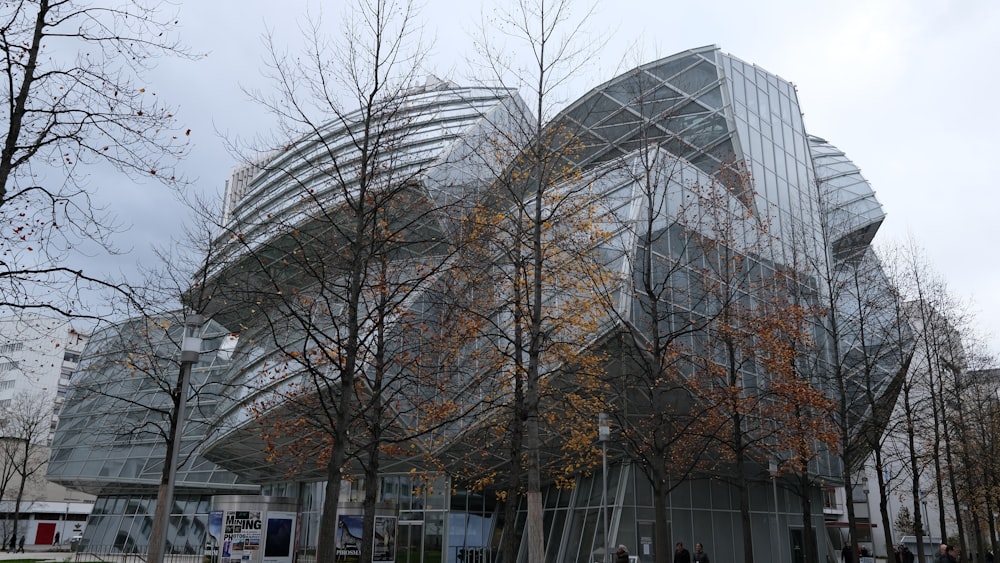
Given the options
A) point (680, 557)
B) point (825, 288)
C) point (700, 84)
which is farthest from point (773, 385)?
point (700, 84)

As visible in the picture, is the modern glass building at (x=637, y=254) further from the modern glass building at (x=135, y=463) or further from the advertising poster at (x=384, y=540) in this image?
the modern glass building at (x=135, y=463)

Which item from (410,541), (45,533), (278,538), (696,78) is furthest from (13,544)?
(696,78)

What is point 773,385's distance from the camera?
21.0 metres

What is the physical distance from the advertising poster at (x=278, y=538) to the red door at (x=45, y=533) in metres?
57.1

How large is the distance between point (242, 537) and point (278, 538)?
3.38 ft

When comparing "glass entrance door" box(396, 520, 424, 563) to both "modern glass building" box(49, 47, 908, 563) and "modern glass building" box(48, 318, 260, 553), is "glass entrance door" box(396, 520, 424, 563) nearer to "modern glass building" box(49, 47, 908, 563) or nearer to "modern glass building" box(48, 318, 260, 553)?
"modern glass building" box(49, 47, 908, 563)

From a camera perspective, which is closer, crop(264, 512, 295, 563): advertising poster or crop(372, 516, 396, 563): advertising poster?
crop(264, 512, 295, 563): advertising poster

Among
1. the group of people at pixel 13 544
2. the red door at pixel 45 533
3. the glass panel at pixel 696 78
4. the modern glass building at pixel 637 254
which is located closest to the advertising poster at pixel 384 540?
the modern glass building at pixel 637 254

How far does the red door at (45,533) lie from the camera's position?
217ft

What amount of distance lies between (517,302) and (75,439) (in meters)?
44.6

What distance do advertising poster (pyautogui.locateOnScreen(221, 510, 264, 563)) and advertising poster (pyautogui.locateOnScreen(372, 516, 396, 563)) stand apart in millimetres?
3506

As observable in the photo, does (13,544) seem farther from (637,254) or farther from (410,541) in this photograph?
(637,254)

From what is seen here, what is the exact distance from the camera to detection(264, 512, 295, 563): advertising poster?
2186 cm

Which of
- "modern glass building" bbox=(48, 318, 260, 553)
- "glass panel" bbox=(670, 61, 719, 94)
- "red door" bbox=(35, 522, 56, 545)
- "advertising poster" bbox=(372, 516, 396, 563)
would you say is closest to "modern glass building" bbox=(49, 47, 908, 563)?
"glass panel" bbox=(670, 61, 719, 94)
